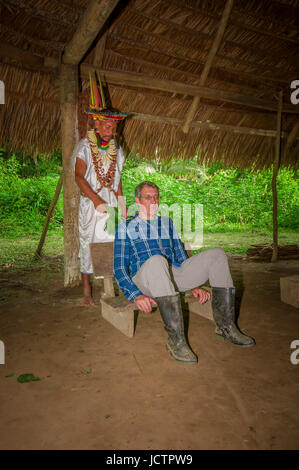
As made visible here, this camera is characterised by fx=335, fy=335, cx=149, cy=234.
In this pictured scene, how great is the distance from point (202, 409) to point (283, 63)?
214 inches

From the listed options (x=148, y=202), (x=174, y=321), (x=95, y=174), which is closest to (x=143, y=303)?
(x=174, y=321)

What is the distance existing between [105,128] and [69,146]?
821 mm

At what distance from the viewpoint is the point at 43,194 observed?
32.9 feet

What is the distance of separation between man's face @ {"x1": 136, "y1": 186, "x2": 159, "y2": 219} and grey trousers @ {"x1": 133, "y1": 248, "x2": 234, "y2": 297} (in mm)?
459

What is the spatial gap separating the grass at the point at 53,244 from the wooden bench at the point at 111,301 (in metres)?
2.40

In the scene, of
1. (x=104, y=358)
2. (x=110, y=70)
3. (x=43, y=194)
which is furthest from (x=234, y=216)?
(x=104, y=358)

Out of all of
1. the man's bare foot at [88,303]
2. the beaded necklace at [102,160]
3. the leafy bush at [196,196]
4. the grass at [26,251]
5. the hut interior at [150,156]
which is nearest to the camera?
the hut interior at [150,156]

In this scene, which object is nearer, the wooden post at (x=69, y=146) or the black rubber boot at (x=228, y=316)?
the black rubber boot at (x=228, y=316)

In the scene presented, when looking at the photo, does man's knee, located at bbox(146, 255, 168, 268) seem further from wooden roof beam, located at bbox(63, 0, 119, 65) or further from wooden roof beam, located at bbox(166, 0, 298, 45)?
wooden roof beam, located at bbox(166, 0, 298, 45)

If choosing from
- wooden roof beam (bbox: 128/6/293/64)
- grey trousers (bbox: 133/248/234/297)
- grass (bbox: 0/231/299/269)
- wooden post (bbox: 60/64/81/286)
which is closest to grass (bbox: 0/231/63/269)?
grass (bbox: 0/231/299/269)

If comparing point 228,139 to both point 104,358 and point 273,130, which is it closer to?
point 273,130

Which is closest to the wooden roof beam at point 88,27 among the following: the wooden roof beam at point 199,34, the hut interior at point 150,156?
the hut interior at point 150,156

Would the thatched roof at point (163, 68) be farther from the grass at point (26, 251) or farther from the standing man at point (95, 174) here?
the grass at point (26, 251)

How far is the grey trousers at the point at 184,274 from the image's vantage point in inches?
91.8
